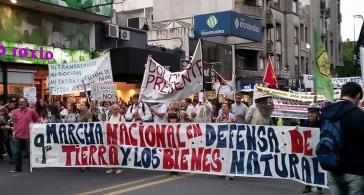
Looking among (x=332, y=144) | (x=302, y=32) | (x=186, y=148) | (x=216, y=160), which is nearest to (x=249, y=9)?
(x=302, y=32)

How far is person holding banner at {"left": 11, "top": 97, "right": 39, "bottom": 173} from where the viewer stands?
39.5ft

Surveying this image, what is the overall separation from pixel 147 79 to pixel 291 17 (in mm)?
38070

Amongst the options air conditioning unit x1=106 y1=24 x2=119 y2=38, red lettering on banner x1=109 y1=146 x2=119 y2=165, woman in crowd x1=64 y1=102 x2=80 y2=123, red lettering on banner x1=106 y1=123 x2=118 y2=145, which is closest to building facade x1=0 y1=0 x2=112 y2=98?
air conditioning unit x1=106 y1=24 x2=119 y2=38

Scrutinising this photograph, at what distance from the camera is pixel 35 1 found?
21031 mm

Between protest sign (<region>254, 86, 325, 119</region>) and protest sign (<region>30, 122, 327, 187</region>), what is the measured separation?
3.59 metres

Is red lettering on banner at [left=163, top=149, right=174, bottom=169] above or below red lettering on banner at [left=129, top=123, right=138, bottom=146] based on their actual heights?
below

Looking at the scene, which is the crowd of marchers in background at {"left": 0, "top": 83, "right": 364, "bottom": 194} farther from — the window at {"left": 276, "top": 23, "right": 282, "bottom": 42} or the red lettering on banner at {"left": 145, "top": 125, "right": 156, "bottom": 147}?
the window at {"left": 276, "top": 23, "right": 282, "bottom": 42}

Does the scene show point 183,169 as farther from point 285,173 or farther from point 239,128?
point 285,173

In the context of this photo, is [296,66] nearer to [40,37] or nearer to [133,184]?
[40,37]

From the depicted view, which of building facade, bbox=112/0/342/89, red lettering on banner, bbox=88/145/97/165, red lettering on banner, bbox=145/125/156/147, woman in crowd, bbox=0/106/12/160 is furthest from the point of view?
building facade, bbox=112/0/342/89

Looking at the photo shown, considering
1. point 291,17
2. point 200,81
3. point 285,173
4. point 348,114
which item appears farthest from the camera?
point 291,17

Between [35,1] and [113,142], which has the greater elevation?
[35,1]

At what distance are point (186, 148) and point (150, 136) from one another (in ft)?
2.88

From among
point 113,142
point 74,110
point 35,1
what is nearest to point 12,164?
point 74,110
